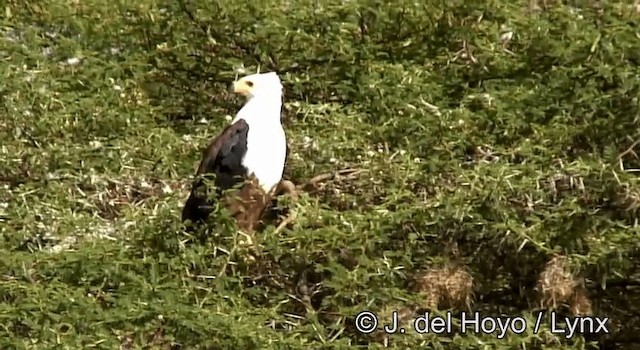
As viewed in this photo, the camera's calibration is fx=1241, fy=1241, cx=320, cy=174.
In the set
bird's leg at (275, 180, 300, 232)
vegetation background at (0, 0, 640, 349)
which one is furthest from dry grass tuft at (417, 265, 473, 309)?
bird's leg at (275, 180, 300, 232)

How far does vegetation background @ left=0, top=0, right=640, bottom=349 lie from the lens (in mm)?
2678

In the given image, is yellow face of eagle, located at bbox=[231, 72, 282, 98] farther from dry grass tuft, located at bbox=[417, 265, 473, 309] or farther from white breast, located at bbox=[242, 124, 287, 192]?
dry grass tuft, located at bbox=[417, 265, 473, 309]

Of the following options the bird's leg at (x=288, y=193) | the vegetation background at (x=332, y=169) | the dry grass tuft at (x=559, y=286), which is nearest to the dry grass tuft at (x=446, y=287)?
the vegetation background at (x=332, y=169)

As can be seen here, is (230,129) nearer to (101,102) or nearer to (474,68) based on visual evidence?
(101,102)

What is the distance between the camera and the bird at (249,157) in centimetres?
299

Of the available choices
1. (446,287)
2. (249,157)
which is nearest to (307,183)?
(249,157)

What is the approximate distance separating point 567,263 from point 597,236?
10 cm

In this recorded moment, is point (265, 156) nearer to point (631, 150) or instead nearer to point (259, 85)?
point (259, 85)

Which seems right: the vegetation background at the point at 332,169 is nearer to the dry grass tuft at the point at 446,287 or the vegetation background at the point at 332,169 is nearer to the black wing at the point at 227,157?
the dry grass tuft at the point at 446,287

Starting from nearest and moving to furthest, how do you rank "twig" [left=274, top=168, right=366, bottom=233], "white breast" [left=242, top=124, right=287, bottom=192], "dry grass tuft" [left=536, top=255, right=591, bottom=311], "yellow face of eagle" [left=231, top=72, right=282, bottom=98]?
1. "dry grass tuft" [left=536, top=255, right=591, bottom=311]
2. "twig" [left=274, top=168, right=366, bottom=233]
3. "white breast" [left=242, top=124, right=287, bottom=192]
4. "yellow face of eagle" [left=231, top=72, right=282, bottom=98]

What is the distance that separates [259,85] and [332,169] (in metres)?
0.36

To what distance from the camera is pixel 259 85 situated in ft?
11.2

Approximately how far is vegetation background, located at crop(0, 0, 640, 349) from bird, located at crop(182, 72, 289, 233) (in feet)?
0.29

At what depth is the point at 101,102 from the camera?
135 inches
